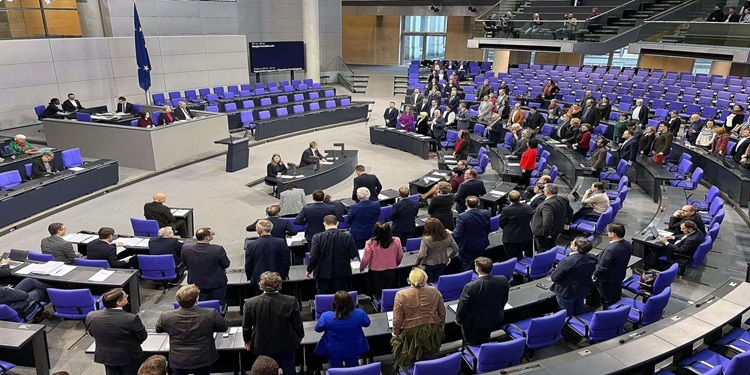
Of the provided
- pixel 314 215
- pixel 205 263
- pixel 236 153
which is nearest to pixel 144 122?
pixel 236 153

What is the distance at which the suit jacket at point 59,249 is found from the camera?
744 cm

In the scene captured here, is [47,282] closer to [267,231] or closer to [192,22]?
[267,231]

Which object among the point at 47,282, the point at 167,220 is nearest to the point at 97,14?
the point at 167,220

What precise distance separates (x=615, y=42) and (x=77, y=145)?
22026 millimetres

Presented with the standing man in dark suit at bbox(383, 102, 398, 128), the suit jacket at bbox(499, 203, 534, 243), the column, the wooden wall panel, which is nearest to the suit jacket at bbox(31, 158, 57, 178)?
the standing man in dark suit at bbox(383, 102, 398, 128)

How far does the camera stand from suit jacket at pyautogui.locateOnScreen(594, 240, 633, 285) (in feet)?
20.3

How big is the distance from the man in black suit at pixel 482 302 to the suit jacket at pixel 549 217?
2.83m

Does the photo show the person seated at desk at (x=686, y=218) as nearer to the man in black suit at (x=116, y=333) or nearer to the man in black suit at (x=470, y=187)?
the man in black suit at (x=470, y=187)

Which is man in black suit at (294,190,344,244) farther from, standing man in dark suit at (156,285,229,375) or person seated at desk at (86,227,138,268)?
standing man in dark suit at (156,285,229,375)

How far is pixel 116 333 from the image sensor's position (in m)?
4.79

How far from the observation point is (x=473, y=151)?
620 inches

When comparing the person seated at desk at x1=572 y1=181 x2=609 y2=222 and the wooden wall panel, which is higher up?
the wooden wall panel

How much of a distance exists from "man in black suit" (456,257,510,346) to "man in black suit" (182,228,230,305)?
2.87 metres

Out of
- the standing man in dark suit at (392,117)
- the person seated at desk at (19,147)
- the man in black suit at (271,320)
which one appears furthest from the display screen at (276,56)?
the man in black suit at (271,320)
